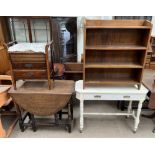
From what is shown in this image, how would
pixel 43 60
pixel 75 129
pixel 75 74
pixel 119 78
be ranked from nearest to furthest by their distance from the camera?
pixel 43 60 → pixel 119 78 → pixel 75 129 → pixel 75 74

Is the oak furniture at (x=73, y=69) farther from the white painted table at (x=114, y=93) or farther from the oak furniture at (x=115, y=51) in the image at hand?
the white painted table at (x=114, y=93)

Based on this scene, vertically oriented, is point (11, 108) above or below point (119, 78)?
below

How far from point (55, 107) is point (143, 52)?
4.49ft

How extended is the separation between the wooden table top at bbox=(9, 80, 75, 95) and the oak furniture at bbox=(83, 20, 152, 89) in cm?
28

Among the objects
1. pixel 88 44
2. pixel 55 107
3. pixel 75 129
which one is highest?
pixel 88 44

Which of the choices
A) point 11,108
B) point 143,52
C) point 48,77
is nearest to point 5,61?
point 11,108

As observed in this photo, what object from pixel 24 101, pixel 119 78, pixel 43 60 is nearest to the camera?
pixel 43 60

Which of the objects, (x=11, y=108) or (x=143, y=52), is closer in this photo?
(x=143, y=52)

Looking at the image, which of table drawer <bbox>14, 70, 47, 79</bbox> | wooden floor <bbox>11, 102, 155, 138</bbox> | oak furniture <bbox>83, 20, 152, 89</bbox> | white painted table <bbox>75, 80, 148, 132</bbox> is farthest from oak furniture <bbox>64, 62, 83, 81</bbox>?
table drawer <bbox>14, 70, 47, 79</bbox>

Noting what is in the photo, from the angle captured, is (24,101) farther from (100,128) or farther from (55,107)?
(100,128)

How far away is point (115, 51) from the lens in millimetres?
2102

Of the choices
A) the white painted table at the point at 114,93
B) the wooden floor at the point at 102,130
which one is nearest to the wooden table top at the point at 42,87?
the white painted table at the point at 114,93

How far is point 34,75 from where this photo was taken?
206 centimetres

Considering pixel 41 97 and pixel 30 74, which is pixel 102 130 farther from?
pixel 30 74
